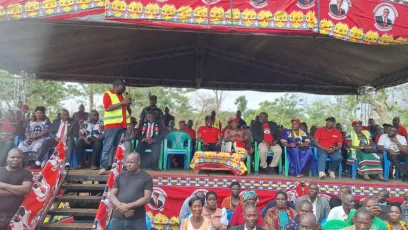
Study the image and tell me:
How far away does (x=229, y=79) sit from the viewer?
38.8ft

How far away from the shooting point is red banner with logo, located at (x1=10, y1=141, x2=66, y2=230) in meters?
4.89

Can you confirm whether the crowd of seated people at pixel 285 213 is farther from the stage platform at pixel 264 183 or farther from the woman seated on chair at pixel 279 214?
the stage platform at pixel 264 183

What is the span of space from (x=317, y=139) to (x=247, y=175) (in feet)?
5.75

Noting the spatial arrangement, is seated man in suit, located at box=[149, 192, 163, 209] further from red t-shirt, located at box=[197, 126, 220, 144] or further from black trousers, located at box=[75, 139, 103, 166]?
red t-shirt, located at box=[197, 126, 220, 144]

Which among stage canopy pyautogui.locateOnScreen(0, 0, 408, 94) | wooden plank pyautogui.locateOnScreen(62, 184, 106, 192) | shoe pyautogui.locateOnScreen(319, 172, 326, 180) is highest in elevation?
stage canopy pyautogui.locateOnScreen(0, 0, 408, 94)

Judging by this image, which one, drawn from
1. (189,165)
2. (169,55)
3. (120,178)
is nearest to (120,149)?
(120,178)

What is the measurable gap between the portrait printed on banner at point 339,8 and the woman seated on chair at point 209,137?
3.43 m

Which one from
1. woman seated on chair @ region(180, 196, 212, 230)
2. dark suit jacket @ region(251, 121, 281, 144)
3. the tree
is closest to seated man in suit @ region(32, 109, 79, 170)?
woman seated on chair @ region(180, 196, 212, 230)

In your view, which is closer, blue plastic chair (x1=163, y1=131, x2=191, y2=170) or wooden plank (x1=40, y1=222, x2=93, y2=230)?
wooden plank (x1=40, y1=222, x2=93, y2=230)

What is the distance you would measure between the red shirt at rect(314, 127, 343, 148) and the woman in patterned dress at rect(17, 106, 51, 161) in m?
5.60

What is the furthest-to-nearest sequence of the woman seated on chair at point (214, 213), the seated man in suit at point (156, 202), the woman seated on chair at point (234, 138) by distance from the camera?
the woman seated on chair at point (234, 138), the seated man in suit at point (156, 202), the woman seated on chair at point (214, 213)

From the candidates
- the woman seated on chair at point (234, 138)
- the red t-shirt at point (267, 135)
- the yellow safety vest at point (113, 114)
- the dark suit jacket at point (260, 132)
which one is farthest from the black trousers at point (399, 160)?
the yellow safety vest at point (113, 114)

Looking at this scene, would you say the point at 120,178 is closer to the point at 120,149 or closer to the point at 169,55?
the point at 120,149

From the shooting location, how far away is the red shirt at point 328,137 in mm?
7742
